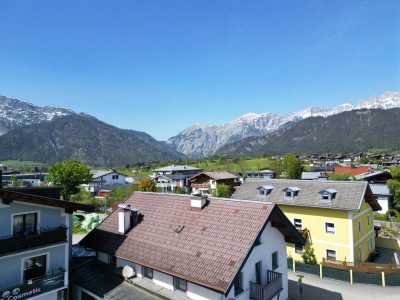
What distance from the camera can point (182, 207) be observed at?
60.1 ft

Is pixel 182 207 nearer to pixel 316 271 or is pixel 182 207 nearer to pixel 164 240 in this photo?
pixel 164 240

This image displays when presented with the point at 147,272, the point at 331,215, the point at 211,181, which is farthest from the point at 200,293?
the point at 211,181

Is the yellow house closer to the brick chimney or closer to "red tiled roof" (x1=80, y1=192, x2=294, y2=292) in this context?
"red tiled roof" (x1=80, y1=192, x2=294, y2=292)

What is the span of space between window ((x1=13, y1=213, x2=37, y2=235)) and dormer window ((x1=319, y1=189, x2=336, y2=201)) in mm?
24857

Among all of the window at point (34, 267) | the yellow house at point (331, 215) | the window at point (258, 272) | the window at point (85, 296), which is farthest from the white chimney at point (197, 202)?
the yellow house at point (331, 215)

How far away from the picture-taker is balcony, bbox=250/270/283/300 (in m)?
14.4

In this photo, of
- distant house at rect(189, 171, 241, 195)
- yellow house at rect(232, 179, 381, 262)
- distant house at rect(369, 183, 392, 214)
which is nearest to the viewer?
yellow house at rect(232, 179, 381, 262)

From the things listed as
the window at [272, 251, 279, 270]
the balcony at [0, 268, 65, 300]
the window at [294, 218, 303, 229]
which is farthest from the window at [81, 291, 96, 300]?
the window at [294, 218, 303, 229]

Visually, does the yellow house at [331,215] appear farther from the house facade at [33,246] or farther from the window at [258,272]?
the house facade at [33,246]

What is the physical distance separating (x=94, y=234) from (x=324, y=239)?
21.2m

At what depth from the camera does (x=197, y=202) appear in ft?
57.3

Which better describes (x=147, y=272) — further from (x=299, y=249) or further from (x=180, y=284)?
(x=299, y=249)

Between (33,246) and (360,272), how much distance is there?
77.5 ft

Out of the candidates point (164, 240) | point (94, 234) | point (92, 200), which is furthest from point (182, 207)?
point (92, 200)
